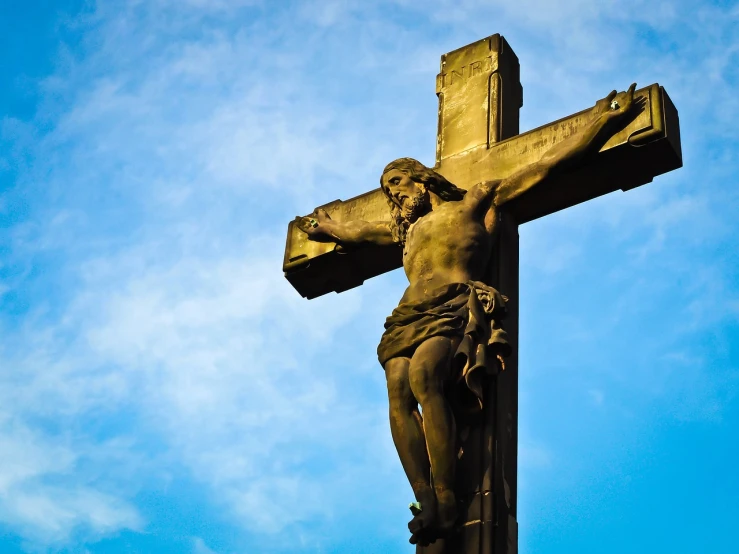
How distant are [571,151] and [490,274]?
0.90 m

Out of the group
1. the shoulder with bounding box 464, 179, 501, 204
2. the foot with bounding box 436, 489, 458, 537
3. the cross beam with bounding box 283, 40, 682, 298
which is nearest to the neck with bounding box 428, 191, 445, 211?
the shoulder with bounding box 464, 179, 501, 204

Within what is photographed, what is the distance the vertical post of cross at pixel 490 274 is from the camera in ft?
19.1

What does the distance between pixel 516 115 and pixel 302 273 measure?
1.79 m

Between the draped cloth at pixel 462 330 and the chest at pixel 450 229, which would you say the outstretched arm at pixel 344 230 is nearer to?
the chest at pixel 450 229

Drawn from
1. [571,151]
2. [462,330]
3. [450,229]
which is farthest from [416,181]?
[462,330]

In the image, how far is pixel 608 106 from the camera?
7250 mm

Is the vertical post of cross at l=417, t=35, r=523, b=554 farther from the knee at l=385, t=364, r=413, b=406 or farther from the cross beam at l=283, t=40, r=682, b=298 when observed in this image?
the knee at l=385, t=364, r=413, b=406

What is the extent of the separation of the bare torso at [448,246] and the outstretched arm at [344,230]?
1.69 feet

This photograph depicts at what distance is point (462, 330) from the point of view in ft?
20.4

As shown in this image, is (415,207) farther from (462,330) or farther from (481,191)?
(462,330)

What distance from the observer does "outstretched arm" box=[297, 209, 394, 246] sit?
25.2 ft

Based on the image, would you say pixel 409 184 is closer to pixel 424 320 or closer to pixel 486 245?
pixel 486 245

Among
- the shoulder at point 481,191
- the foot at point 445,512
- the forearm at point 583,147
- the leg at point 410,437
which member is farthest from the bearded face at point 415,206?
the foot at point 445,512

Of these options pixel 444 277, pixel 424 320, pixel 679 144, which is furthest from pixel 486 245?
pixel 679 144
